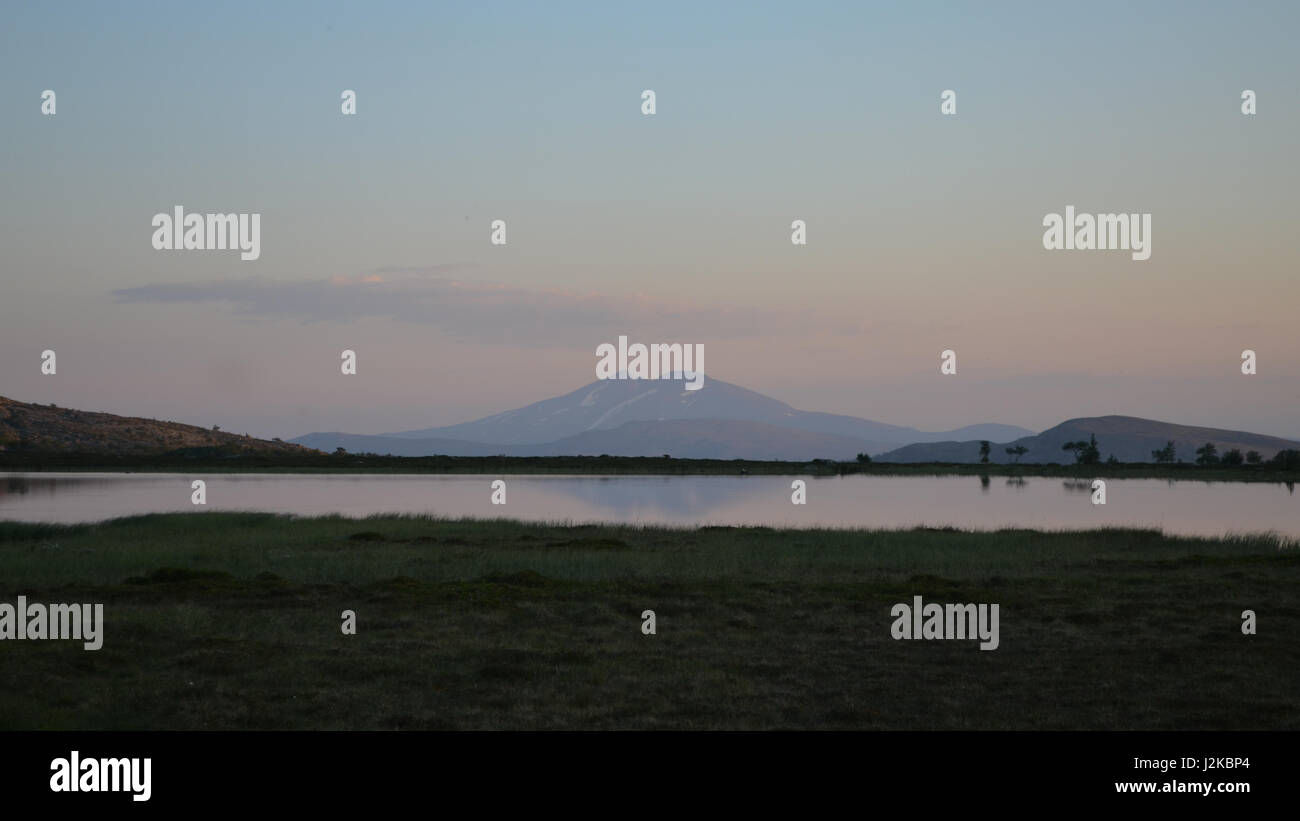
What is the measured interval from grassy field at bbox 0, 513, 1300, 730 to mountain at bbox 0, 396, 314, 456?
4819 inches

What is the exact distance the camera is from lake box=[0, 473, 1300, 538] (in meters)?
51.0

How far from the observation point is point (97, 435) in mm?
151125

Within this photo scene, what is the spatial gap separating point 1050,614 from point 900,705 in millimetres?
7881

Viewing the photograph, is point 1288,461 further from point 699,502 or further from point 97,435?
point 97,435

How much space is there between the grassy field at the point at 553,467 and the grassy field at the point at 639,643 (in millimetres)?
88883

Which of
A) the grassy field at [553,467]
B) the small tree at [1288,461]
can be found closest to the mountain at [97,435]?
the grassy field at [553,467]

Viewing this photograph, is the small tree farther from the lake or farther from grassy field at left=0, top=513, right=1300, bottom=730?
grassy field at left=0, top=513, right=1300, bottom=730

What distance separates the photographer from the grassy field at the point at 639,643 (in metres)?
13.2

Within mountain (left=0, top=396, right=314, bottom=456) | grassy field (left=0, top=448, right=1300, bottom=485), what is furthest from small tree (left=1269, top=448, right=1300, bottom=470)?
mountain (left=0, top=396, right=314, bottom=456)

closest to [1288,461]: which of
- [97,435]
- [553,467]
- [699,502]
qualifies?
[553,467]

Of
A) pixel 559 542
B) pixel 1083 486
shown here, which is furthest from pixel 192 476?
pixel 1083 486

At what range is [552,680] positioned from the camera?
14.9 metres
